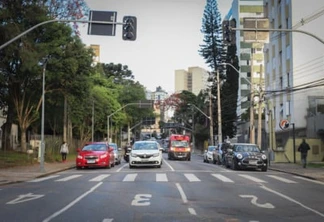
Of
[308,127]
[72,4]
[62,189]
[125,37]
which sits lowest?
[62,189]

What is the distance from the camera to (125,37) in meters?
17.9

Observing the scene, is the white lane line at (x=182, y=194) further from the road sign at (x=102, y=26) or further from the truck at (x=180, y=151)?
the truck at (x=180, y=151)

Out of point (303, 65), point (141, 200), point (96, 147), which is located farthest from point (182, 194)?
point (303, 65)

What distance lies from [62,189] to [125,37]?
6088mm

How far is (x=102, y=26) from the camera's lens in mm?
18312

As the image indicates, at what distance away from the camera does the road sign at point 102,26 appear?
59.8 feet

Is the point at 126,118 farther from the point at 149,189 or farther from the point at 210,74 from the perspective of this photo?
the point at 149,189

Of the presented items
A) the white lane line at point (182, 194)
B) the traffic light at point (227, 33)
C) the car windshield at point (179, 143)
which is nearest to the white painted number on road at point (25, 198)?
the white lane line at point (182, 194)

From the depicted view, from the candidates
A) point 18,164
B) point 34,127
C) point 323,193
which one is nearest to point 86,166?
point 18,164

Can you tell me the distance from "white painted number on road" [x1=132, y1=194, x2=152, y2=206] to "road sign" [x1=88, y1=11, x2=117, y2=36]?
7.20m

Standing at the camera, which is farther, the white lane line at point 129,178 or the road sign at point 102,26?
the white lane line at point 129,178

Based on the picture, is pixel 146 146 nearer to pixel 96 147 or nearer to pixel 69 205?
pixel 96 147

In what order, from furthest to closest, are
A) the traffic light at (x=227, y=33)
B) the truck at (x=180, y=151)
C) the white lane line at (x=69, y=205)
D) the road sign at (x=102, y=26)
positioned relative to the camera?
1. the truck at (x=180, y=151)
2. the traffic light at (x=227, y=33)
3. the road sign at (x=102, y=26)
4. the white lane line at (x=69, y=205)

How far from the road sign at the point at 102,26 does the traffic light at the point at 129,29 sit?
527 mm
